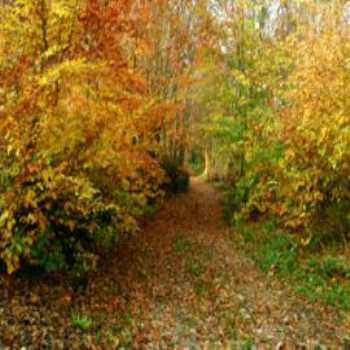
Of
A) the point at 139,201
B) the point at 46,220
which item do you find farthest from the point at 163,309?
the point at 46,220

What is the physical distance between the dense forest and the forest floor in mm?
33

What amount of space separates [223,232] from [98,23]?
942 cm

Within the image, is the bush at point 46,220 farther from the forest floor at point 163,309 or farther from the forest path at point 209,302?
the forest path at point 209,302

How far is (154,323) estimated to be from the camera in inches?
288

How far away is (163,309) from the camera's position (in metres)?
7.97

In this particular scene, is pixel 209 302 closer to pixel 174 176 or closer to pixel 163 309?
pixel 163 309

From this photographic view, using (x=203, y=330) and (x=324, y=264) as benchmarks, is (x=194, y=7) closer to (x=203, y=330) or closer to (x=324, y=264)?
(x=324, y=264)

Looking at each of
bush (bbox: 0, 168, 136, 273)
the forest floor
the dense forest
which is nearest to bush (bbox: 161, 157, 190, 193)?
the dense forest

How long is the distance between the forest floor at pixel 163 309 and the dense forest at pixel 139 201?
0.11 feet

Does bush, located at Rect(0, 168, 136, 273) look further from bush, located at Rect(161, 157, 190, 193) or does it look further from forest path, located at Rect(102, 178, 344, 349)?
bush, located at Rect(161, 157, 190, 193)

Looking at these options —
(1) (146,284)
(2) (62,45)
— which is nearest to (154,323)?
(1) (146,284)

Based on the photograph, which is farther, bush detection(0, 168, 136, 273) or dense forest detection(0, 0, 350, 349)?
dense forest detection(0, 0, 350, 349)

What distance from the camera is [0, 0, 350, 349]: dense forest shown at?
21.1ft

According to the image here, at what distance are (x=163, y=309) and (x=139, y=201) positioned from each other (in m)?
2.57
